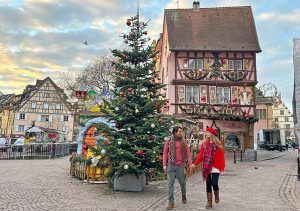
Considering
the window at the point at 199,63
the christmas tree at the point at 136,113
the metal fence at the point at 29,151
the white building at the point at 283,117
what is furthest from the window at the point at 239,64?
the white building at the point at 283,117

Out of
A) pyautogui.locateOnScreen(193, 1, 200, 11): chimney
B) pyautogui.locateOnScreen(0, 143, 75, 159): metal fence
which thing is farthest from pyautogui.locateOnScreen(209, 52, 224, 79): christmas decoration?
pyautogui.locateOnScreen(0, 143, 75, 159): metal fence

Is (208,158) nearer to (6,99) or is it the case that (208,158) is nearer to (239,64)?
(239,64)

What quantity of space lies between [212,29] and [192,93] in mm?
6876

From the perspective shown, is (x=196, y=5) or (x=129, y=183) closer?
(x=129, y=183)

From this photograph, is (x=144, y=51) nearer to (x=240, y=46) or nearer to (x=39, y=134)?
(x=240, y=46)

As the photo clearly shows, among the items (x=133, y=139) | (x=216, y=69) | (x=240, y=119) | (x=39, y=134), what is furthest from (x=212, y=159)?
(x=39, y=134)

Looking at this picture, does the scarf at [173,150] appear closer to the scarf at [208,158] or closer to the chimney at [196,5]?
the scarf at [208,158]

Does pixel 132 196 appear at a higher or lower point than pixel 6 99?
lower

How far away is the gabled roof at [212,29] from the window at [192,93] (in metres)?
3.47

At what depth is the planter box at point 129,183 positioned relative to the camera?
10.0 metres

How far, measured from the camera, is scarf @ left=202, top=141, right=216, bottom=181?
7.80m

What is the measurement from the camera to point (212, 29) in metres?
31.6

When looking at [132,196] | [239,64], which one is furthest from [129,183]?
[239,64]

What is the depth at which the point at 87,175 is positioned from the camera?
12.3m
